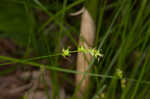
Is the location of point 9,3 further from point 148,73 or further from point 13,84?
point 148,73

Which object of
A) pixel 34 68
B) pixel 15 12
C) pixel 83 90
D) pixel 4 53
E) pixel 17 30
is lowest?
pixel 83 90

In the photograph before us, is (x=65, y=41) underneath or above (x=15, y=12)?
underneath

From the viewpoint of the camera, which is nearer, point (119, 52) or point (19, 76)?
point (119, 52)

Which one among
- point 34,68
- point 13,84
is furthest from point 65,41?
point 13,84

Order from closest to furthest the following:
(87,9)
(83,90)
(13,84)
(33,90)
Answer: (87,9)
(83,90)
(33,90)
(13,84)

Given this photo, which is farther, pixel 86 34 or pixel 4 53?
pixel 4 53

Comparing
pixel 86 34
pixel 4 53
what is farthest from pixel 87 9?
pixel 4 53

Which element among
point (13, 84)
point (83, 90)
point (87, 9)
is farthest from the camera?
point (13, 84)

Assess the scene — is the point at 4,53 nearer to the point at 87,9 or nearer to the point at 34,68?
the point at 34,68

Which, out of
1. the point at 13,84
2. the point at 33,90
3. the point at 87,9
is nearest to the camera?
the point at 87,9
